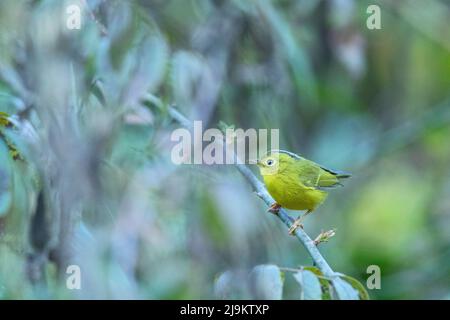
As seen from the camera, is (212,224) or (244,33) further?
(244,33)

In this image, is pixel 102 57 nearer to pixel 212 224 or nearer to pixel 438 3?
pixel 212 224

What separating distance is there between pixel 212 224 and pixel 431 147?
1.18 ft

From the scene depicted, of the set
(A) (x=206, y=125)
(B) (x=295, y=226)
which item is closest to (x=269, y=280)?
(B) (x=295, y=226)

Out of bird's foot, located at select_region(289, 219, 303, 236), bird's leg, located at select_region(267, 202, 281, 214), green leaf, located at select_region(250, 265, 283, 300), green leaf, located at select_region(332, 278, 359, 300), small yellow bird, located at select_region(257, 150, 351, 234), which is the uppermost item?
small yellow bird, located at select_region(257, 150, 351, 234)

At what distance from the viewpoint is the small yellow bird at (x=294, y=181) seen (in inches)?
39.1

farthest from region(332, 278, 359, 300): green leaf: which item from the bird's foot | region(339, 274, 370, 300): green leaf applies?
the bird's foot

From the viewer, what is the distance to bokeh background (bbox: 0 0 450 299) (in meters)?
1.02

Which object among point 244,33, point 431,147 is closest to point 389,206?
point 431,147

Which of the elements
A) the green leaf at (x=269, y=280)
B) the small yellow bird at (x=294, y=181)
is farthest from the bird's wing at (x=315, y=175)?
the green leaf at (x=269, y=280)

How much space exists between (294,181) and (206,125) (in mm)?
159

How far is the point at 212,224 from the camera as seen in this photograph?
3.42 feet

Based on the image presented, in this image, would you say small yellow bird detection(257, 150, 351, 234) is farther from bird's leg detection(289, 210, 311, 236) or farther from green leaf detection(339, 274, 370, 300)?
green leaf detection(339, 274, 370, 300)

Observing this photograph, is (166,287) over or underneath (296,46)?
underneath

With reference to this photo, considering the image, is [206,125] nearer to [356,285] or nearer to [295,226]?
[295,226]
